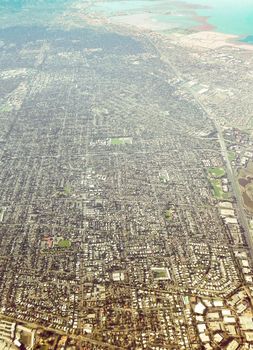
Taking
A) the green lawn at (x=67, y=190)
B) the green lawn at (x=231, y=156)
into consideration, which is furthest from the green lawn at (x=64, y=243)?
the green lawn at (x=231, y=156)

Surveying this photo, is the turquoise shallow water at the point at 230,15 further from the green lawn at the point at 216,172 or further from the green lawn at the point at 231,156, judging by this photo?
the green lawn at the point at 216,172

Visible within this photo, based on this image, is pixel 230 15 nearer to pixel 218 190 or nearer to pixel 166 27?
pixel 166 27

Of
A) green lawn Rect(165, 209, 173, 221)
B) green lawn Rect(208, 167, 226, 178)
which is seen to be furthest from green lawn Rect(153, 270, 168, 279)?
green lawn Rect(208, 167, 226, 178)

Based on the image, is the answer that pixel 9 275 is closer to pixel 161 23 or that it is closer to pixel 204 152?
pixel 204 152

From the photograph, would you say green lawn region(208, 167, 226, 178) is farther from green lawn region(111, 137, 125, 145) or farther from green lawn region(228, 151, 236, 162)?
green lawn region(111, 137, 125, 145)

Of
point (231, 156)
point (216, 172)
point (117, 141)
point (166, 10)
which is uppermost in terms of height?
point (166, 10)

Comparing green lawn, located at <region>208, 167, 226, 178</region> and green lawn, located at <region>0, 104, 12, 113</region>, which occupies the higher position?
green lawn, located at <region>0, 104, 12, 113</region>

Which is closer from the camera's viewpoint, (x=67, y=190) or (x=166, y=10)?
(x=67, y=190)

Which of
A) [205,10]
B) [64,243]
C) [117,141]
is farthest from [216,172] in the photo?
[205,10]

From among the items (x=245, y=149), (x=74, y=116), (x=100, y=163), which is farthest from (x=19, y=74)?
(x=245, y=149)
